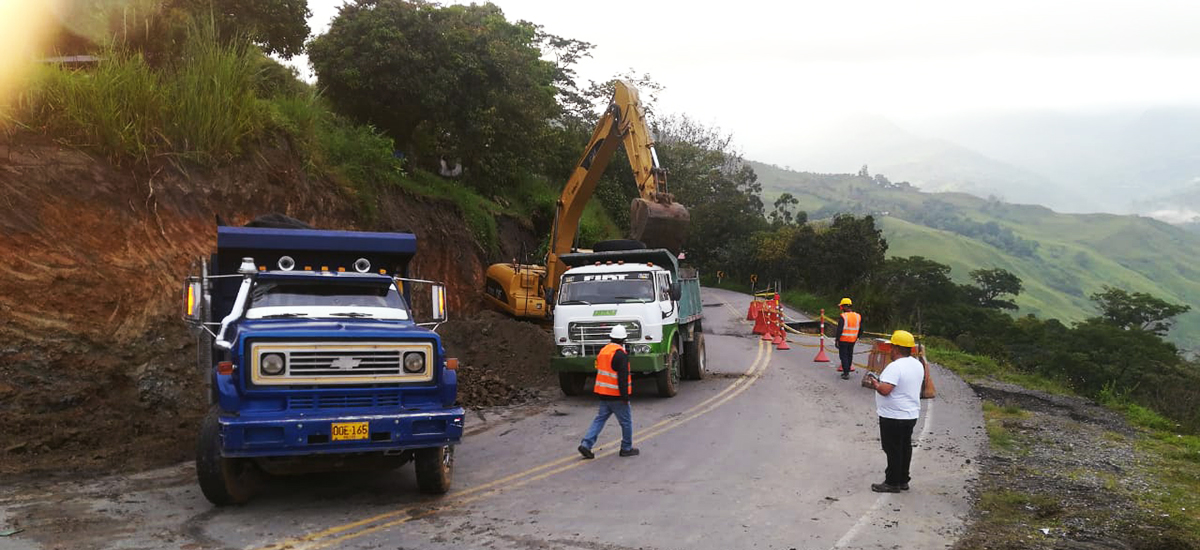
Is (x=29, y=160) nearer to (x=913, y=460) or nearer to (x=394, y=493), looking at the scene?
(x=394, y=493)

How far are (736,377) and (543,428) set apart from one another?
22.4ft

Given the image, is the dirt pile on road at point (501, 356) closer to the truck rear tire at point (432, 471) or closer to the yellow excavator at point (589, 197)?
the yellow excavator at point (589, 197)

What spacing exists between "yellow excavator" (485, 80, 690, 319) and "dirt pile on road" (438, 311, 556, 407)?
Answer: 2.89 feet

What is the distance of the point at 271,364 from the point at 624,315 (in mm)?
8153

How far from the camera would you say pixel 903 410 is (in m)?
8.65

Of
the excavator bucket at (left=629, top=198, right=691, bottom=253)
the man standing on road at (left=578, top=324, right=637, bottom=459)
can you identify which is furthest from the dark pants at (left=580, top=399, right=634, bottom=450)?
the excavator bucket at (left=629, top=198, right=691, bottom=253)

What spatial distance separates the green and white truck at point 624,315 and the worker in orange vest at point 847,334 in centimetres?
342

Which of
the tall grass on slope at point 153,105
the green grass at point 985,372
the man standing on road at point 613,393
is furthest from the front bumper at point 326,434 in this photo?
the green grass at point 985,372

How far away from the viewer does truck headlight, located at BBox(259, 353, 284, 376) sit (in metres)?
7.65

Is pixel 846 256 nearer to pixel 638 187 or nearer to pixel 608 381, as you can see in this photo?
pixel 638 187

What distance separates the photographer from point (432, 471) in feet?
26.9

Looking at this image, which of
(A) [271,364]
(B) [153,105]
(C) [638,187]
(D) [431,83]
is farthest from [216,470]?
(D) [431,83]

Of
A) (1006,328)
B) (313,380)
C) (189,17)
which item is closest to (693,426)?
(313,380)

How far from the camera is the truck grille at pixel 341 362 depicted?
25.1 ft
